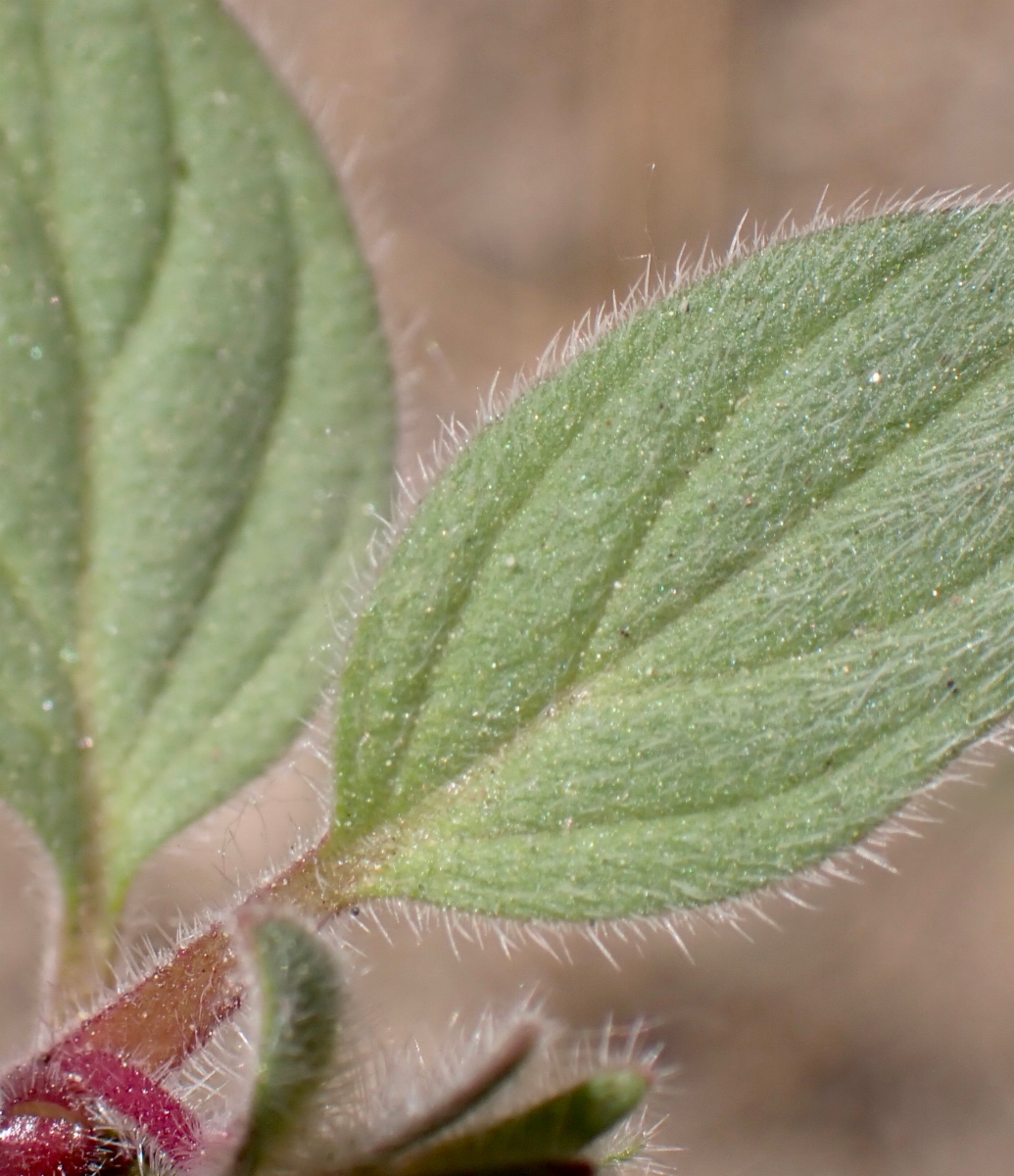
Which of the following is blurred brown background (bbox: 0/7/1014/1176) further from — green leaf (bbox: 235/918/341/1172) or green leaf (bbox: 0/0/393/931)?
green leaf (bbox: 235/918/341/1172)

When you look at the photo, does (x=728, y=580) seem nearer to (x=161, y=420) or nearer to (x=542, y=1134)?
(x=542, y=1134)

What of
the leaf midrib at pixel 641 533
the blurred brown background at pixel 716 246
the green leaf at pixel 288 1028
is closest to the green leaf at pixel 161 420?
the leaf midrib at pixel 641 533

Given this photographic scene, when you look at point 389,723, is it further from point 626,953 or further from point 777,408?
point 626,953

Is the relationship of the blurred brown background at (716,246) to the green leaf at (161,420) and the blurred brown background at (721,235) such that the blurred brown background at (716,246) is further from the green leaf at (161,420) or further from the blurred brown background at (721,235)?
the green leaf at (161,420)

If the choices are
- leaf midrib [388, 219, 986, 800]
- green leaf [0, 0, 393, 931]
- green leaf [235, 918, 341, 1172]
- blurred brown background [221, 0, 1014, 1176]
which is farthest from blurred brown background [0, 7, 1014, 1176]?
green leaf [235, 918, 341, 1172]

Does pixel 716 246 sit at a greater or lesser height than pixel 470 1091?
greater

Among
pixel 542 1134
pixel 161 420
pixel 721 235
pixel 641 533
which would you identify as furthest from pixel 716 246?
pixel 542 1134
